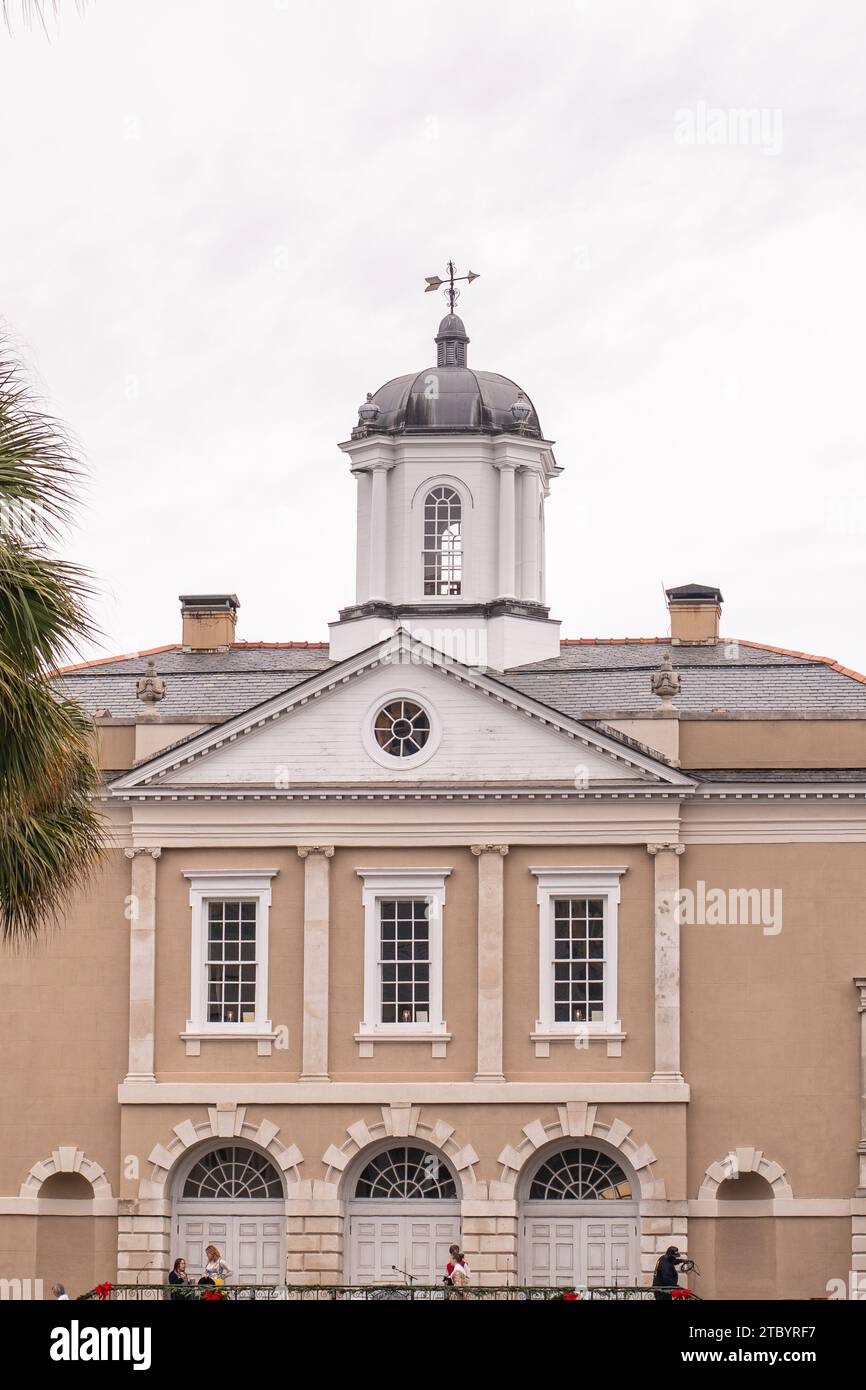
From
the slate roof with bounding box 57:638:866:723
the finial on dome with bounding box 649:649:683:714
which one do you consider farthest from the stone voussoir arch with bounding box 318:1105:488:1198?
the finial on dome with bounding box 649:649:683:714

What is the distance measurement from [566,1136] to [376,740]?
698cm

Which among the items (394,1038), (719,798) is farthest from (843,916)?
(394,1038)

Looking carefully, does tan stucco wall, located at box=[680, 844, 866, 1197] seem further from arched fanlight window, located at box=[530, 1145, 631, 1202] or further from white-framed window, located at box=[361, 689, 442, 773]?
white-framed window, located at box=[361, 689, 442, 773]

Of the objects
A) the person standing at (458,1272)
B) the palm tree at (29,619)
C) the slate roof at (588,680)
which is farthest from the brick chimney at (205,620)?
the palm tree at (29,619)

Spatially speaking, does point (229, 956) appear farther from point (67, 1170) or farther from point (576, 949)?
point (576, 949)

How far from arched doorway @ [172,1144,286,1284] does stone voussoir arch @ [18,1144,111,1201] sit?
122 cm

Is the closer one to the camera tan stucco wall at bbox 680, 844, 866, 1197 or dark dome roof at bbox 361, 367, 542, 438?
tan stucco wall at bbox 680, 844, 866, 1197

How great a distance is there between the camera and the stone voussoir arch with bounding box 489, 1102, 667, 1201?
119 feet

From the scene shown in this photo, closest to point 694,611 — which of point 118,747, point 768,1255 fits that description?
point 118,747

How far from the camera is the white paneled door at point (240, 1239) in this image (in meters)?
37.0

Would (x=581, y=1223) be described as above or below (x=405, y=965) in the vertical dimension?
below

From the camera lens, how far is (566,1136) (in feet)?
120

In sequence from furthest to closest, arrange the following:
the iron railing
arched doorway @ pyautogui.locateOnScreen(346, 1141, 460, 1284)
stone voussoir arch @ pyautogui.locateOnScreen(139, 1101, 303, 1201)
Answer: arched doorway @ pyautogui.locateOnScreen(346, 1141, 460, 1284) → stone voussoir arch @ pyautogui.locateOnScreen(139, 1101, 303, 1201) → the iron railing

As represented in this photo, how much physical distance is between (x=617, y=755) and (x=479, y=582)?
7.36 meters
